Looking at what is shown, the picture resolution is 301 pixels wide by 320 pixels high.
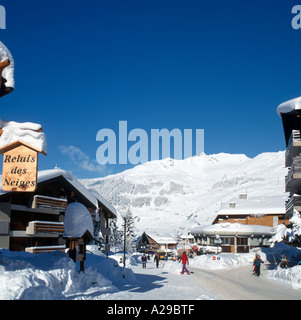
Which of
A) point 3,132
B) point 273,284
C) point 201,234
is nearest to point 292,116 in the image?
point 273,284

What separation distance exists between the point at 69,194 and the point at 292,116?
17.3m

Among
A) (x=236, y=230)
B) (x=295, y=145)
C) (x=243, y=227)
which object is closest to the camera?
(x=295, y=145)

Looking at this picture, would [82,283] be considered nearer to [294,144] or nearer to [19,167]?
[19,167]

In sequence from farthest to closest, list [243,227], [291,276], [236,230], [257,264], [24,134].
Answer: [243,227]
[236,230]
[257,264]
[291,276]
[24,134]

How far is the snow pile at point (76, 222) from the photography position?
591 inches

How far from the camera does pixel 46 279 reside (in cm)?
1140

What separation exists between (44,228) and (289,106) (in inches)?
718

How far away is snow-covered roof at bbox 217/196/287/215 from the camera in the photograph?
208ft

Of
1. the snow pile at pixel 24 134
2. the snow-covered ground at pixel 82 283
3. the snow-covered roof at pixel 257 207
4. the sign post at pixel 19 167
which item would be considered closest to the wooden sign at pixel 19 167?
the sign post at pixel 19 167

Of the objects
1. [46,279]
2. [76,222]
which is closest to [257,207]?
[76,222]

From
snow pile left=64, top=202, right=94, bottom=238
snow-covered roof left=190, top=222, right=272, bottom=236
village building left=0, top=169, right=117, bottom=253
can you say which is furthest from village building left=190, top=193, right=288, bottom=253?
snow pile left=64, top=202, right=94, bottom=238

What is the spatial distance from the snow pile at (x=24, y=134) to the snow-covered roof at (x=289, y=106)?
61.7ft

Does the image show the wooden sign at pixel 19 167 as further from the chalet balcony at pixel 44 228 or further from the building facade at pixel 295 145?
the building facade at pixel 295 145
